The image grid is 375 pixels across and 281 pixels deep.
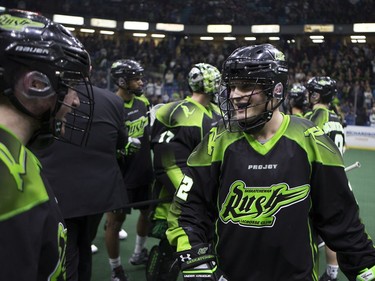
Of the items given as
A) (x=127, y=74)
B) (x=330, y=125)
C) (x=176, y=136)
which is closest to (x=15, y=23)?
(x=176, y=136)

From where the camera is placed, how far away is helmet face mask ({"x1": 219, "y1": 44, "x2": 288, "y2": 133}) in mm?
2221

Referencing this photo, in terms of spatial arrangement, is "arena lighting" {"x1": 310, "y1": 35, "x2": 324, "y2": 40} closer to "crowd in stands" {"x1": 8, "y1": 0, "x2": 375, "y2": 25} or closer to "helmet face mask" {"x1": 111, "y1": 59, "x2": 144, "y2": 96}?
"crowd in stands" {"x1": 8, "y1": 0, "x2": 375, "y2": 25}

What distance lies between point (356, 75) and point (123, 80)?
18849 millimetres

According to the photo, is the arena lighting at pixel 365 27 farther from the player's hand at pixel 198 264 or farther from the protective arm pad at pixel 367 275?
the player's hand at pixel 198 264

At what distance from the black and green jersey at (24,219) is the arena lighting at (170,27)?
26575 mm

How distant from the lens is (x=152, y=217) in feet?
13.6

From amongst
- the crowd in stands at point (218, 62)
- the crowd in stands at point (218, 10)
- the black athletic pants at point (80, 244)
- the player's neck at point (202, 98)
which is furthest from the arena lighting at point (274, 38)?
the black athletic pants at point (80, 244)

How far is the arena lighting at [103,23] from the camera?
87.5 ft

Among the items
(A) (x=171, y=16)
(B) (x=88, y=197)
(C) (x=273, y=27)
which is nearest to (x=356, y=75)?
(C) (x=273, y=27)

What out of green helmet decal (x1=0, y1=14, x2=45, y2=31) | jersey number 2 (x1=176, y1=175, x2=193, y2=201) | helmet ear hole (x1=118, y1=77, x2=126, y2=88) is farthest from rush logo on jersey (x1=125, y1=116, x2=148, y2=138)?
green helmet decal (x1=0, y1=14, x2=45, y2=31)

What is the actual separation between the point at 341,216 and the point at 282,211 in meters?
0.28

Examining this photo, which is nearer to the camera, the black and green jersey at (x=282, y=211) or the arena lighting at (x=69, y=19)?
the black and green jersey at (x=282, y=211)

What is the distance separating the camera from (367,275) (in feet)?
6.95

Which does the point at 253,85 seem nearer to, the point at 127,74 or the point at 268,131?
the point at 268,131
